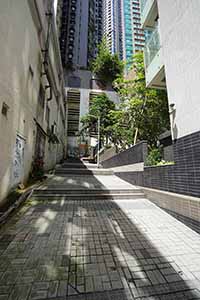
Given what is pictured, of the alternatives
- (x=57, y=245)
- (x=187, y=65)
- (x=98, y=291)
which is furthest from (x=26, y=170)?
(x=187, y=65)

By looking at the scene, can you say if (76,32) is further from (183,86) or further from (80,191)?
(80,191)

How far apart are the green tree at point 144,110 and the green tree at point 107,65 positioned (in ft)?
44.1

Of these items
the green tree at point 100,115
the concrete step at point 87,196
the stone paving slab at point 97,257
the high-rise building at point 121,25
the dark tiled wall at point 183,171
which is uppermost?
the high-rise building at point 121,25

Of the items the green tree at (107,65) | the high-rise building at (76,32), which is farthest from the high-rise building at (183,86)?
the high-rise building at (76,32)

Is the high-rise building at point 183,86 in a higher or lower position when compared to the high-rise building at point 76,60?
lower

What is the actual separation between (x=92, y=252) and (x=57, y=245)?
19.8 inches

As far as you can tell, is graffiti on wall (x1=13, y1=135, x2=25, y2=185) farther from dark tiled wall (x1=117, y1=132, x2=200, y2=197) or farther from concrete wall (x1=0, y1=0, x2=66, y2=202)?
dark tiled wall (x1=117, y1=132, x2=200, y2=197)

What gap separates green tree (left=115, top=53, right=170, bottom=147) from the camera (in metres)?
6.66

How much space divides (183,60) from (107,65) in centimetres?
1875

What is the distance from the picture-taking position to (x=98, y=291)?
141 centimetres

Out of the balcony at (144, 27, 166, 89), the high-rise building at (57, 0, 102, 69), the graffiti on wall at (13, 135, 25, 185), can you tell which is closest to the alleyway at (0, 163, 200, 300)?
the graffiti on wall at (13, 135, 25, 185)

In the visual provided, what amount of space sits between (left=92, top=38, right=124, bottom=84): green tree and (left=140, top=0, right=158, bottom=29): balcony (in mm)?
13751

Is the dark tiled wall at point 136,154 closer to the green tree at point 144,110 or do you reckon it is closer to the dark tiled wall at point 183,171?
the dark tiled wall at point 183,171

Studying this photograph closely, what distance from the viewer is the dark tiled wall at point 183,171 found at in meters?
2.66
